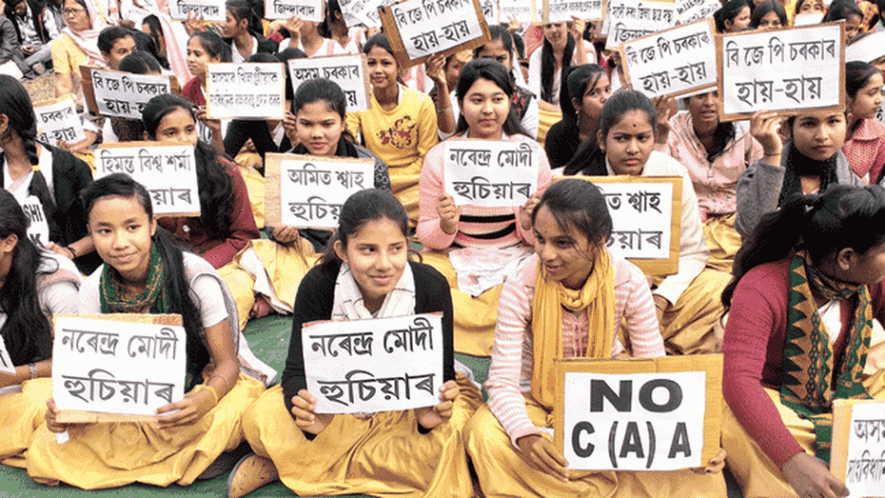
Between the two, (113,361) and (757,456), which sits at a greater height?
(113,361)

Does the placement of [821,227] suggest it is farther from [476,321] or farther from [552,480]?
[476,321]

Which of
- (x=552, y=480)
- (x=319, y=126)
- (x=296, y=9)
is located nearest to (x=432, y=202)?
(x=319, y=126)

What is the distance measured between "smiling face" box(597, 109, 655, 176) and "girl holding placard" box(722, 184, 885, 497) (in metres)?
0.96

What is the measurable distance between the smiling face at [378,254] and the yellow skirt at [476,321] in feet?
3.99

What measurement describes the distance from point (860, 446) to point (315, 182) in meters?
2.66

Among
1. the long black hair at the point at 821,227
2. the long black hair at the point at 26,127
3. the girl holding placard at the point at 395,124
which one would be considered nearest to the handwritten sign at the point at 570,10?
the girl holding placard at the point at 395,124

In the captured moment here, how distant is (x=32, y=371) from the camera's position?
10.1 feet

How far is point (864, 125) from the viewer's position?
14.3 ft

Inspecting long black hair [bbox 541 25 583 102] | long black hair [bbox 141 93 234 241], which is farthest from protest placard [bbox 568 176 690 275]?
long black hair [bbox 541 25 583 102]

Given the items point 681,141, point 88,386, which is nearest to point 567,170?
point 681,141

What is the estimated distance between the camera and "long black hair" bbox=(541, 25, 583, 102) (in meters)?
7.16

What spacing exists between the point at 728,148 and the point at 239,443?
9.93 ft

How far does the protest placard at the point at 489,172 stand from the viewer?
372cm

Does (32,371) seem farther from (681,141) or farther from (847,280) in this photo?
(681,141)
